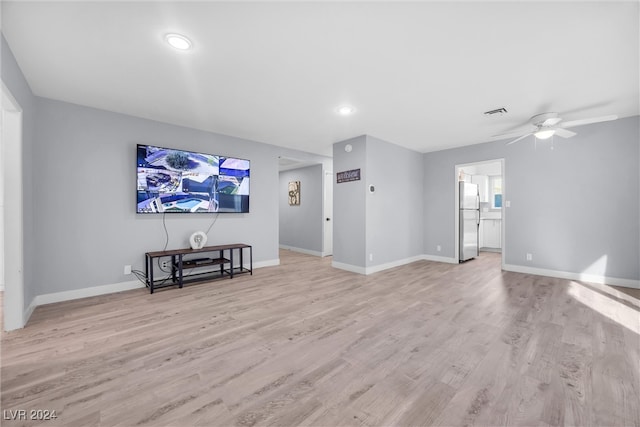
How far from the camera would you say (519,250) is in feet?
15.9

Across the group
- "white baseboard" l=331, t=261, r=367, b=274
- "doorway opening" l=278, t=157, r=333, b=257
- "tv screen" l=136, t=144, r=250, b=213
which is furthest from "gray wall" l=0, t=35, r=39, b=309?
"white baseboard" l=331, t=261, r=367, b=274

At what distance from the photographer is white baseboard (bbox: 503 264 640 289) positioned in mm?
3877

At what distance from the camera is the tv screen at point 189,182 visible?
378cm

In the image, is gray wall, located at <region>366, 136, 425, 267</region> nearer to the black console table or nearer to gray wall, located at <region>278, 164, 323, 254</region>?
gray wall, located at <region>278, 164, 323, 254</region>

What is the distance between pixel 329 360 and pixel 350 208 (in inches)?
128

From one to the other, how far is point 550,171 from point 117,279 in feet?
23.1

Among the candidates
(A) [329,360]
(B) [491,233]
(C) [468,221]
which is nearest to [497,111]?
(C) [468,221]

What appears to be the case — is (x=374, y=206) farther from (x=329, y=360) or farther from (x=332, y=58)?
(x=329, y=360)

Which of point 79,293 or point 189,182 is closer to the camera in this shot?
point 79,293

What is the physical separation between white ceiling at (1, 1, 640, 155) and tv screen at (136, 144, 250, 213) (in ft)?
2.14

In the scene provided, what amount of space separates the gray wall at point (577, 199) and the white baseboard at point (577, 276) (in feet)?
0.19

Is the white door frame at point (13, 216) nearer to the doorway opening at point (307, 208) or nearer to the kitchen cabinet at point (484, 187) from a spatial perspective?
the doorway opening at point (307, 208)

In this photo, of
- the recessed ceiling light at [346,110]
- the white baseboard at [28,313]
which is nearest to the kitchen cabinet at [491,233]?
the recessed ceiling light at [346,110]

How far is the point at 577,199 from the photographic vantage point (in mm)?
4277
